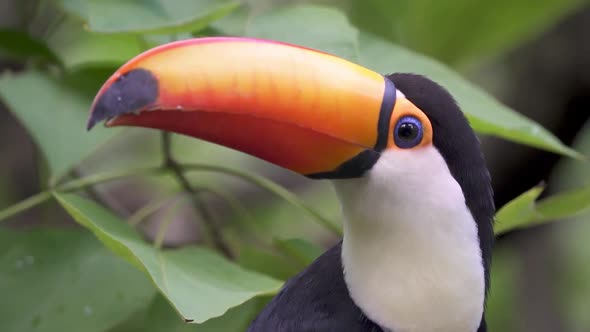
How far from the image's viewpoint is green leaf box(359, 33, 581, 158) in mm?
1331

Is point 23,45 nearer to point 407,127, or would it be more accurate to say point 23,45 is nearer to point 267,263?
point 267,263

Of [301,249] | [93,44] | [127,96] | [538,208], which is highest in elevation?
[127,96]

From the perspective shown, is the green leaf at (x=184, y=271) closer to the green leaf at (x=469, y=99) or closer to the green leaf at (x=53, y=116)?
the green leaf at (x=53, y=116)

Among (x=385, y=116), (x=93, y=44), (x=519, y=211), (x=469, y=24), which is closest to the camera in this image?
(x=385, y=116)

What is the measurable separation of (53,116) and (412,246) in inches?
24.0

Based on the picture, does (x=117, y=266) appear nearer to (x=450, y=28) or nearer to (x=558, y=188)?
(x=450, y=28)

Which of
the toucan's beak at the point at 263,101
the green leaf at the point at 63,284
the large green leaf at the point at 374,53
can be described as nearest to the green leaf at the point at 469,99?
the large green leaf at the point at 374,53

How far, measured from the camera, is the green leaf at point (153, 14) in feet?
4.16

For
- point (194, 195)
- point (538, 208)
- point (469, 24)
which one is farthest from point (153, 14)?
point (469, 24)

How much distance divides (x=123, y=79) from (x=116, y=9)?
1.28 ft

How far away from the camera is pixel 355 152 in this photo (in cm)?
111

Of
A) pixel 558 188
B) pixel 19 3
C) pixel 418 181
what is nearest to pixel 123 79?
pixel 418 181

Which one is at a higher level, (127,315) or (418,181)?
(418,181)

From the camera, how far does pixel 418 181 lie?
114cm
